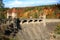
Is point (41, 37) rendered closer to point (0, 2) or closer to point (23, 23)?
point (23, 23)

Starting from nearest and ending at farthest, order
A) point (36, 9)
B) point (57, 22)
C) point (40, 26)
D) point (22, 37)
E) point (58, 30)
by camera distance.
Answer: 1. point (22, 37)
2. point (58, 30)
3. point (40, 26)
4. point (57, 22)
5. point (36, 9)

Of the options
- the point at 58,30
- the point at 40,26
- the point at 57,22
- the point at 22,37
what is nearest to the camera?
the point at 22,37

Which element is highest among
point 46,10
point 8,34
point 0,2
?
point 0,2

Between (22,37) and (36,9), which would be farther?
(36,9)

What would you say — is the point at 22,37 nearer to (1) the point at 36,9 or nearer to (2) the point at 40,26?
(2) the point at 40,26

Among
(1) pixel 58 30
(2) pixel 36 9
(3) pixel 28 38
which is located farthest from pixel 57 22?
(2) pixel 36 9

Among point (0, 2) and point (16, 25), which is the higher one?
point (0, 2)

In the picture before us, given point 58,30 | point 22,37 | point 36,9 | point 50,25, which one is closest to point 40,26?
point 50,25

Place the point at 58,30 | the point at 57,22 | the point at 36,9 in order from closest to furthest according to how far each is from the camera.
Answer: the point at 58,30 → the point at 57,22 → the point at 36,9

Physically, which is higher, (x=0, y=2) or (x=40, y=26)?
(x=0, y=2)
